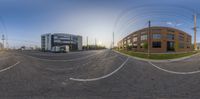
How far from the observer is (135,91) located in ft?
15.2

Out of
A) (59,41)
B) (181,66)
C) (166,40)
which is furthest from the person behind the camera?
(59,41)

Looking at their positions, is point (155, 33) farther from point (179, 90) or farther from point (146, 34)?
point (179, 90)

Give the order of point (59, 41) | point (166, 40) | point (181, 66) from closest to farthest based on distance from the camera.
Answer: point (166, 40)
point (181, 66)
point (59, 41)

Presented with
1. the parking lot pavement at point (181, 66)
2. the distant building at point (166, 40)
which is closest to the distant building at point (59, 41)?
the parking lot pavement at point (181, 66)

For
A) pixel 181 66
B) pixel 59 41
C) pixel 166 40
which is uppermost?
pixel 59 41

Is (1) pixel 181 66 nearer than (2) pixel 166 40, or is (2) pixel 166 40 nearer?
(2) pixel 166 40

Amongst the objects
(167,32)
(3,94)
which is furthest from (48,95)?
(167,32)

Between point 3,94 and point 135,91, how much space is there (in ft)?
13.7

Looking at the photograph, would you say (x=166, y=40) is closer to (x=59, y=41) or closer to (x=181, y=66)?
(x=181, y=66)

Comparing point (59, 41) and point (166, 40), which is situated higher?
point (59, 41)

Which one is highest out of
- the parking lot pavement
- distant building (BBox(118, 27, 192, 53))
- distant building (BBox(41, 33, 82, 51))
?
distant building (BBox(41, 33, 82, 51))

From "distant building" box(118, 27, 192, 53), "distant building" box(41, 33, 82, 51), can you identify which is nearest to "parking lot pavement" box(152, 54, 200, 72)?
"distant building" box(118, 27, 192, 53)

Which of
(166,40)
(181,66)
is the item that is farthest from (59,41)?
(166,40)

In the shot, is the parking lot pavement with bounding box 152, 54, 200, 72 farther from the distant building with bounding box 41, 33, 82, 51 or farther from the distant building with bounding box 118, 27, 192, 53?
the distant building with bounding box 41, 33, 82, 51
